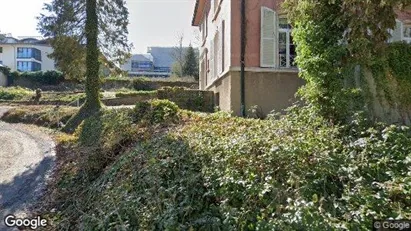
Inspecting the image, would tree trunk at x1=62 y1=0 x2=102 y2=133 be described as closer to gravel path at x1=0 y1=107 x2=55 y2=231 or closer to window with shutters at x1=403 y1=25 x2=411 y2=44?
gravel path at x1=0 y1=107 x2=55 y2=231

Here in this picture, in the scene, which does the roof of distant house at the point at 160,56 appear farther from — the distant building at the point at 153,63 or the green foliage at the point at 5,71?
the green foliage at the point at 5,71

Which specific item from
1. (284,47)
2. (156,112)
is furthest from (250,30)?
(156,112)

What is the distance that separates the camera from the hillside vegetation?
341 centimetres

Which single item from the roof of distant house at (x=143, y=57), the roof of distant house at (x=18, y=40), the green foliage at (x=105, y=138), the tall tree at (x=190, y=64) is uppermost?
the roof of distant house at (x=18, y=40)

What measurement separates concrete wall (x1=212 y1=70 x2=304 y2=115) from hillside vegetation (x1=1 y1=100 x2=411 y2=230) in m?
5.00

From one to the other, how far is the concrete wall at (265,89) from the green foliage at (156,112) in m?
3.04

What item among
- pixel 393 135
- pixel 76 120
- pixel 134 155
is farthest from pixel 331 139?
pixel 76 120

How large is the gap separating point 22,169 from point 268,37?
843 centimetres

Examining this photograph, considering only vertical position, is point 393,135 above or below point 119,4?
below

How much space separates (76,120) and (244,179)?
13294 mm

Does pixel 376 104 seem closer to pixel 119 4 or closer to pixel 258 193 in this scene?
pixel 258 193

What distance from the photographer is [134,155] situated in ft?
20.9

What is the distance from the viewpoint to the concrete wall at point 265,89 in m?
11.6

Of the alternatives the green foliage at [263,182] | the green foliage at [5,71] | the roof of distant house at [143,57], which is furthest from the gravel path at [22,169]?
the roof of distant house at [143,57]
